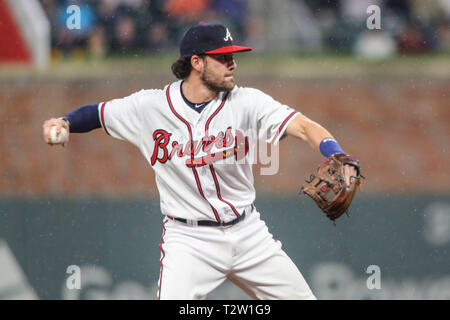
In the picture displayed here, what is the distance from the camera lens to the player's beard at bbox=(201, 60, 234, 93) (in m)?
3.66

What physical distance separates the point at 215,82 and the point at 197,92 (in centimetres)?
13

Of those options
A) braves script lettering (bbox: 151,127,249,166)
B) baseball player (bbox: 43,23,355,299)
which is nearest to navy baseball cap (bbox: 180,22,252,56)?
baseball player (bbox: 43,23,355,299)

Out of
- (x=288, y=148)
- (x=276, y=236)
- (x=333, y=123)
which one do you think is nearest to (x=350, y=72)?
(x=333, y=123)

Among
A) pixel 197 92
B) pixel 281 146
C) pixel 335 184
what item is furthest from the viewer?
pixel 281 146

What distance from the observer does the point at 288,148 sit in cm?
632

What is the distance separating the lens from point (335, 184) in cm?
330

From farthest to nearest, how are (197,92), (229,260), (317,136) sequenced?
1. (197,92)
2. (229,260)
3. (317,136)

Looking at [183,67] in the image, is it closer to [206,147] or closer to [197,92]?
[197,92]

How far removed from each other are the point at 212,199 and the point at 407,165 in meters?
3.24

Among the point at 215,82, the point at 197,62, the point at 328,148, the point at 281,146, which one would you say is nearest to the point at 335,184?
the point at 328,148

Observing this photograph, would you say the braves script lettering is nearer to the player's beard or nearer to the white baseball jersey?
the white baseball jersey

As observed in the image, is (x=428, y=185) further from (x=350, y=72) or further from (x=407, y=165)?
(x=350, y=72)

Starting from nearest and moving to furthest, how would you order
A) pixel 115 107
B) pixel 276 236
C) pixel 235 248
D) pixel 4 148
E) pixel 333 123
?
pixel 235 248
pixel 115 107
pixel 276 236
pixel 4 148
pixel 333 123

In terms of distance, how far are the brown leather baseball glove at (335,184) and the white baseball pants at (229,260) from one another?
0.47m
